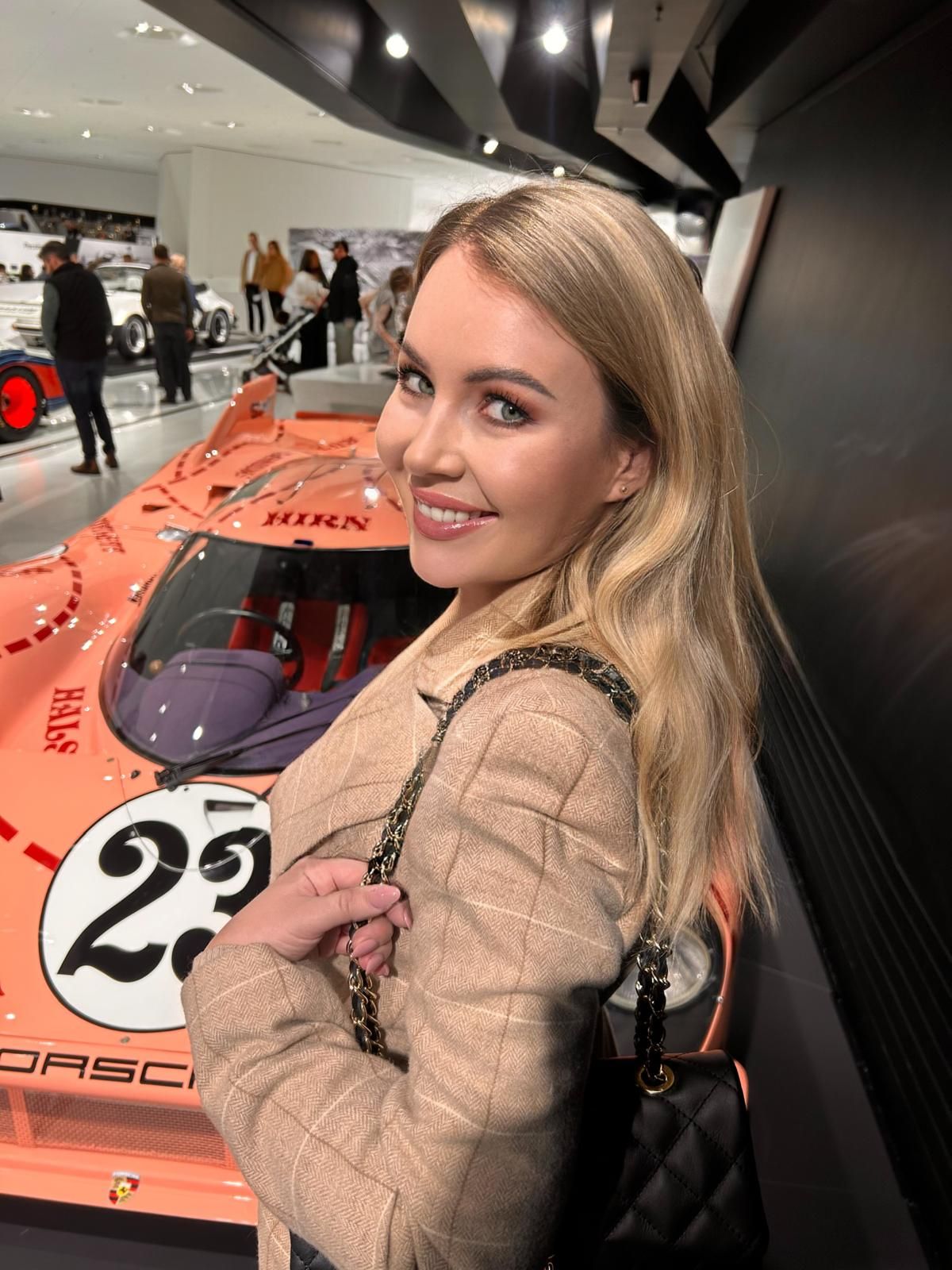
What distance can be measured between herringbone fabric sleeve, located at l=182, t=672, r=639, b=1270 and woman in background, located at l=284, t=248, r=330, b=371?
25.9ft

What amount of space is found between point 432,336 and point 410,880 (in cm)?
51

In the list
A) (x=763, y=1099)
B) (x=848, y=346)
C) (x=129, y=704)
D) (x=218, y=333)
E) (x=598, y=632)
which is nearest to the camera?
(x=598, y=632)

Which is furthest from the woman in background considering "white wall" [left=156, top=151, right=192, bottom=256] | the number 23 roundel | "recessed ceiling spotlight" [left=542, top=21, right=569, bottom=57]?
the number 23 roundel

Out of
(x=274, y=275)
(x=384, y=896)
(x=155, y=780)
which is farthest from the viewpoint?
(x=274, y=275)

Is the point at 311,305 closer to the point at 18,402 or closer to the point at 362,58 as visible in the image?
the point at 362,58

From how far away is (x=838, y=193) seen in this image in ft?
11.4

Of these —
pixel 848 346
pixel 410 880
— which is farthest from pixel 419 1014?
pixel 848 346

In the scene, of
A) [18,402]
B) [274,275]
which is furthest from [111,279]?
[274,275]

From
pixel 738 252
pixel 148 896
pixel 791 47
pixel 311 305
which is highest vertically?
pixel 791 47

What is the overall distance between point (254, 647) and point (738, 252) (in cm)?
487

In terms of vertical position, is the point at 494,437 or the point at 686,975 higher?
the point at 494,437

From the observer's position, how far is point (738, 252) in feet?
18.8

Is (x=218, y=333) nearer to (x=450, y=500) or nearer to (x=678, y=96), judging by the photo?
(x=678, y=96)

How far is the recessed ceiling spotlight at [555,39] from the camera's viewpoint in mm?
5738
